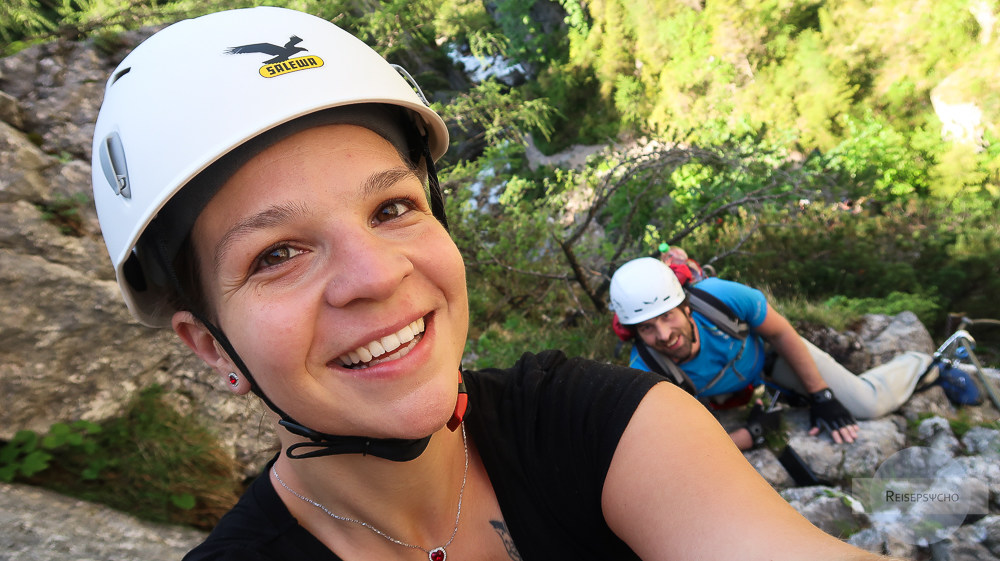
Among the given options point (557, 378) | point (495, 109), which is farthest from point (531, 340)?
point (557, 378)

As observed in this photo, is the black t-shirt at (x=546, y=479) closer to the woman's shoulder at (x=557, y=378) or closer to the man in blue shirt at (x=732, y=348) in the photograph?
the woman's shoulder at (x=557, y=378)

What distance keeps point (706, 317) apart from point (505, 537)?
2.96m

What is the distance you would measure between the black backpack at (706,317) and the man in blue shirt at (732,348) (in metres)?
0.03

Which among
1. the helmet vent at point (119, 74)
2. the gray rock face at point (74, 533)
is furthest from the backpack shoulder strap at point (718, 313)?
the helmet vent at point (119, 74)

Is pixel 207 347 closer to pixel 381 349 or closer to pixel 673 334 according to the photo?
pixel 381 349

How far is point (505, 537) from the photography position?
4.53 feet

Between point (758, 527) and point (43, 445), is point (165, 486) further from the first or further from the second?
point (758, 527)

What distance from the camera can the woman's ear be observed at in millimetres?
1298

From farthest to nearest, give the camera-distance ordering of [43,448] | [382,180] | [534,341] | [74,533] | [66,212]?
[534,341]
[66,212]
[43,448]
[74,533]
[382,180]

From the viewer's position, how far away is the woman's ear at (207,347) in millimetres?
1298

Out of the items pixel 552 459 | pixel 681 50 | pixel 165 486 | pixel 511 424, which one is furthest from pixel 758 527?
pixel 681 50

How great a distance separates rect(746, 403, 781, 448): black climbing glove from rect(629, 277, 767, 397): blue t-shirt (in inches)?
13.8

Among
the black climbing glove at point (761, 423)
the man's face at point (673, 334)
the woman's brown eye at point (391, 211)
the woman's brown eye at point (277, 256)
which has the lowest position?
the black climbing glove at point (761, 423)

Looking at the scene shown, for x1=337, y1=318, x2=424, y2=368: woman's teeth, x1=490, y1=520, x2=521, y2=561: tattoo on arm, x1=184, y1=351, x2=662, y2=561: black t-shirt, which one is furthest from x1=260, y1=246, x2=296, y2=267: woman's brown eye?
x1=490, y1=520, x2=521, y2=561: tattoo on arm
